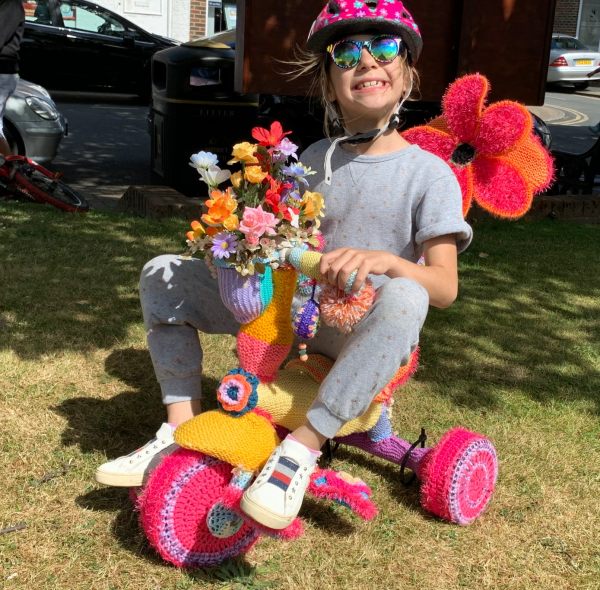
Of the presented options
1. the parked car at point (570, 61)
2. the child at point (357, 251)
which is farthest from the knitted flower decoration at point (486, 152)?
the parked car at point (570, 61)

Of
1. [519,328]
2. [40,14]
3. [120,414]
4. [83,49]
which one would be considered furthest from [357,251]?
[40,14]

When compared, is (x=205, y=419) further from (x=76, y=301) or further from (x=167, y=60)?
(x=167, y=60)

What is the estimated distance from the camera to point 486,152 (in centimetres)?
268

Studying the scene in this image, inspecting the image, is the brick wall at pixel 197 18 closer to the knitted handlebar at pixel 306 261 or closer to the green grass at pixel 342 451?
the green grass at pixel 342 451

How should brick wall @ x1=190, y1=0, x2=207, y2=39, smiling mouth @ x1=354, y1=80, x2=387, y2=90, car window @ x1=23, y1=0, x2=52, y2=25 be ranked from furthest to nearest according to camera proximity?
brick wall @ x1=190, y1=0, x2=207, y2=39
car window @ x1=23, y1=0, x2=52, y2=25
smiling mouth @ x1=354, y1=80, x2=387, y2=90

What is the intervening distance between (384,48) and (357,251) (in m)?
0.63

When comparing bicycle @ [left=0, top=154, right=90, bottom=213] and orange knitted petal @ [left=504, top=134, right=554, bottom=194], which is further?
bicycle @ [left=0, top=154, right=90, bottom=213]

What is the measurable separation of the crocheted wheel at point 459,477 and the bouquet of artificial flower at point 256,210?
764 millimetres

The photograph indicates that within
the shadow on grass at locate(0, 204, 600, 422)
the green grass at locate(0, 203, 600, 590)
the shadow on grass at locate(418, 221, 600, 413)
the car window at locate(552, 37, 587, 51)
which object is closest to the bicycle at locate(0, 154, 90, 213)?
the shadow on grass at locate(0, 204, 600, 422)

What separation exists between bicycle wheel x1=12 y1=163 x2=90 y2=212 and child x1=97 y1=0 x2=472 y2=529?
4.18 meters

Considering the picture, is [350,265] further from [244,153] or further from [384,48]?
[384,48]

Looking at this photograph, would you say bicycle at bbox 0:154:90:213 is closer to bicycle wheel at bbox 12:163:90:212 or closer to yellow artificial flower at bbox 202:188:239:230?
bicycle wheel at bbox 12:163:90:212

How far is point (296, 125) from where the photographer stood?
24.6 ft

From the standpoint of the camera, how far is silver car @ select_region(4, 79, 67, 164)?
739cm
